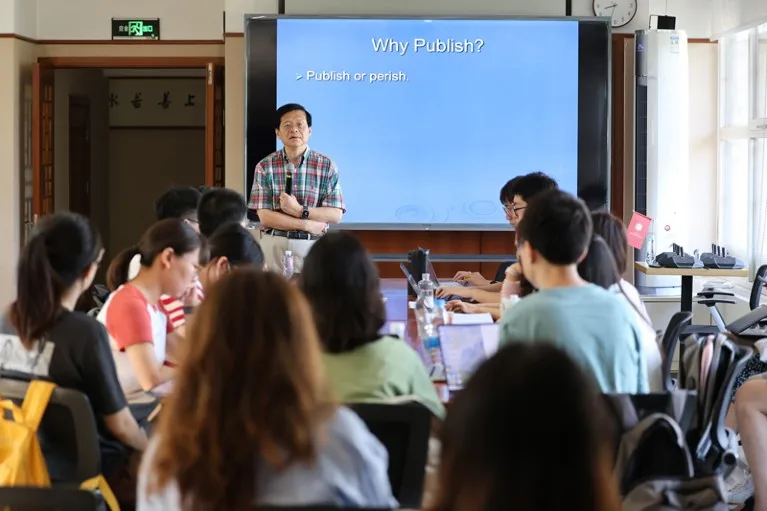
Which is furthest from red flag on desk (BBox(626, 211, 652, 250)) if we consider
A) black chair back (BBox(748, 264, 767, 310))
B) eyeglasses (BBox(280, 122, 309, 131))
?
eyeglasses (BBox(280, 122, 309, 131))

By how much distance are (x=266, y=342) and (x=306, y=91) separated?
213 inches

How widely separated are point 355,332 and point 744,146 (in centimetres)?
558

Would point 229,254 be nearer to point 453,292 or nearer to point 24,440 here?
point 24,440

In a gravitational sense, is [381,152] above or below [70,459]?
above

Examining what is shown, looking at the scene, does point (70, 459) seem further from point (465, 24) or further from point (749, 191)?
point (749, 191)

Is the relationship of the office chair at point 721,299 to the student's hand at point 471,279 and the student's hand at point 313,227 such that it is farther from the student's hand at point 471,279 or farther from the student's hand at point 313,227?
the student's hand at point 313,227

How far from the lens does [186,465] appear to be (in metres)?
1.60

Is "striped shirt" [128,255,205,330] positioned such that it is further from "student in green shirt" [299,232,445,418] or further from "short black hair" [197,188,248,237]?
"student in green shirt" [299,232,445,418]

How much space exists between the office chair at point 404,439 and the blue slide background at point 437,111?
4.86 meters

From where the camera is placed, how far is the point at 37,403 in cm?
231

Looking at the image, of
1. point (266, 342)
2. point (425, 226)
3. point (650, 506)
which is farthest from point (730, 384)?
point (425, 226)

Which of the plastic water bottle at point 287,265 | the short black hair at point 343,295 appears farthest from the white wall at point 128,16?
the short black hair at point 343,295

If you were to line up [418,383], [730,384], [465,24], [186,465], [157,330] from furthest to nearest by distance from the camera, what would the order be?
[465,24], [157,330], [730,384], [418,383], [186,465]

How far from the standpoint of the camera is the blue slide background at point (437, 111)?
6883 millimetres
